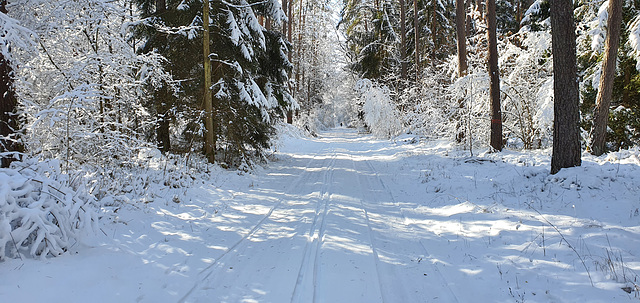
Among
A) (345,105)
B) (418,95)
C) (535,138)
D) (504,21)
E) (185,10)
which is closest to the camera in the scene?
(185,10)

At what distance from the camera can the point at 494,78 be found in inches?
372

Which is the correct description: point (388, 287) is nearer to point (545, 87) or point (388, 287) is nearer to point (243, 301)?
point (243, 301)

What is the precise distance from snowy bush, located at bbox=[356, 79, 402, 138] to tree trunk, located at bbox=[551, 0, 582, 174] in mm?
15716

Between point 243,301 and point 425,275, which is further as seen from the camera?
point 425,275

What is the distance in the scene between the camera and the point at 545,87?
9.45 m

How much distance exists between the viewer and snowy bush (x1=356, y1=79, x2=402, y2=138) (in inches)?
869

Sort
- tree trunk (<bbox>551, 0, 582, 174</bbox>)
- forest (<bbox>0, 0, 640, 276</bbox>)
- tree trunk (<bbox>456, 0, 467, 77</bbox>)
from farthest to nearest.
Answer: tree trunk (<bbox>456, 0, 467, 77</bbox>)
tree trunk (<bbox>551, 0, 582, 174</bbox>)
forest (<bbox>0, 0, 640, 276</bbox>)

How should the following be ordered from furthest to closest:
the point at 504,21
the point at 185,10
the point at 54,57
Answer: the point at 504,21 → the point at 185,10 → the point at 54,57

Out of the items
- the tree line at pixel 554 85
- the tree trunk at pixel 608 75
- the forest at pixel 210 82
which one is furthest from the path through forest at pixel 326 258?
the tree trunk at pixel 608 75

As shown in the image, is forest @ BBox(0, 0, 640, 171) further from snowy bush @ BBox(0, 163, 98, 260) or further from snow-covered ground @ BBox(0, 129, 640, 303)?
snow-covered ground @ BBox(0, 129, 640, 303)

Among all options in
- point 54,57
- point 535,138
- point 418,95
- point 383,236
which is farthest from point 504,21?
point 54,57

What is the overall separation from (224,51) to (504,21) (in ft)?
76.1

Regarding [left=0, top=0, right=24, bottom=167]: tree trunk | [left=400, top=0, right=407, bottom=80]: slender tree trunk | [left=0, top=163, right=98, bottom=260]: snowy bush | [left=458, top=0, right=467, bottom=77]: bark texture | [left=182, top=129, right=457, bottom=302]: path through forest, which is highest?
[left=400, top=0, right=407, bottom=80]: slender tree trunk

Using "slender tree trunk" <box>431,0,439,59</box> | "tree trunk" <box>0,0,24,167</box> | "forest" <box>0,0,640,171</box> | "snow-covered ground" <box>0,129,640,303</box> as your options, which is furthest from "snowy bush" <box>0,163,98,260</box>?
"slender tree trunk" <box>431,0,439,59</box>
